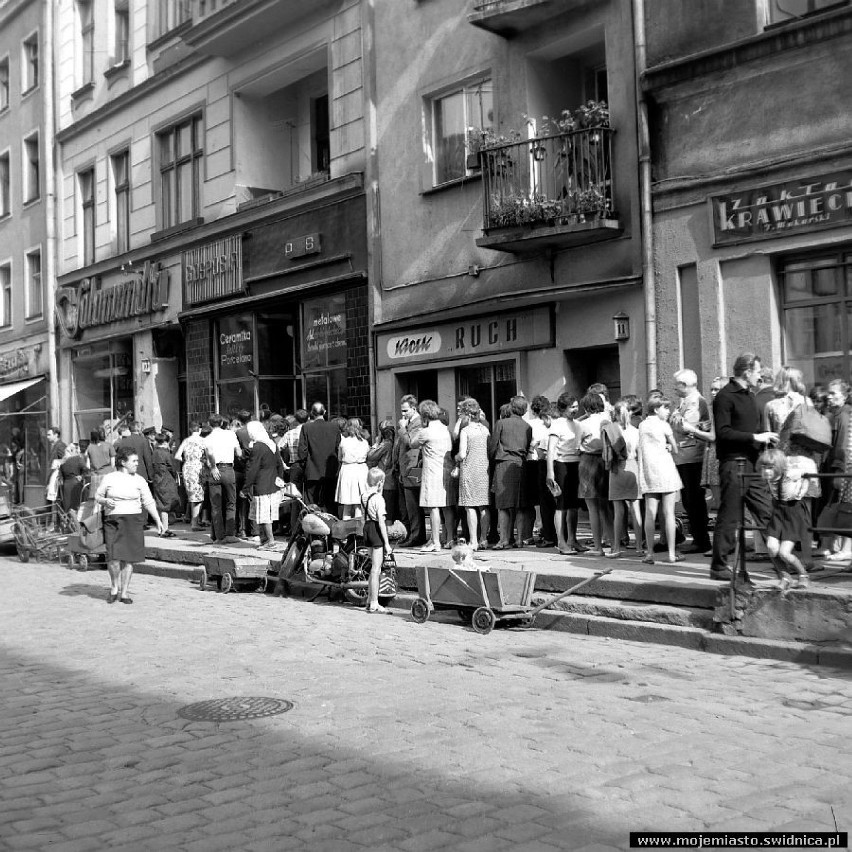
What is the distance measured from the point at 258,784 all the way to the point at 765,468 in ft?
16.5

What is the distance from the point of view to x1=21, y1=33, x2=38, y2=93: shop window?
31533mm

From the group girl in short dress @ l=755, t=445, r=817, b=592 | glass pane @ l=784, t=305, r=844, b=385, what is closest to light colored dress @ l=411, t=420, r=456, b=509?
glass pane @ l=784, t=305, r=844, b=385

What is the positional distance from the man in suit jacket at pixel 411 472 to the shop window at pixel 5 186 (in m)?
22.9

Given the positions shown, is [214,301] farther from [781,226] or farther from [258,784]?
[258,784]

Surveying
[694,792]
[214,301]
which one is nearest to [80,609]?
[694,792]

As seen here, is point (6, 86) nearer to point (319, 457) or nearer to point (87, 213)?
point (87, 213)

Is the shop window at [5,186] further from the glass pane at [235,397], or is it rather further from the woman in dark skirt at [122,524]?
the woman in dark skirt at [122,524]

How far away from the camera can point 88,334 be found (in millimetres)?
28375

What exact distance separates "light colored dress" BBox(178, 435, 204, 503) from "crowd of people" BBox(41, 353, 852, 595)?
0.02 metres

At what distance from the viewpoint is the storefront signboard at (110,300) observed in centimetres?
2516

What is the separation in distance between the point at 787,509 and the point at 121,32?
76.7ft

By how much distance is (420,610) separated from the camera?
10664 millimetres

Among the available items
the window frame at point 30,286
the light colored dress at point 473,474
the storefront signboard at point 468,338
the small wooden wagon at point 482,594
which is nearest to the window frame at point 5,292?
the window frame at point 30,286

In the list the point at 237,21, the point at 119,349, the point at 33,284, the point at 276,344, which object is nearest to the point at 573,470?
the point at 276,344
